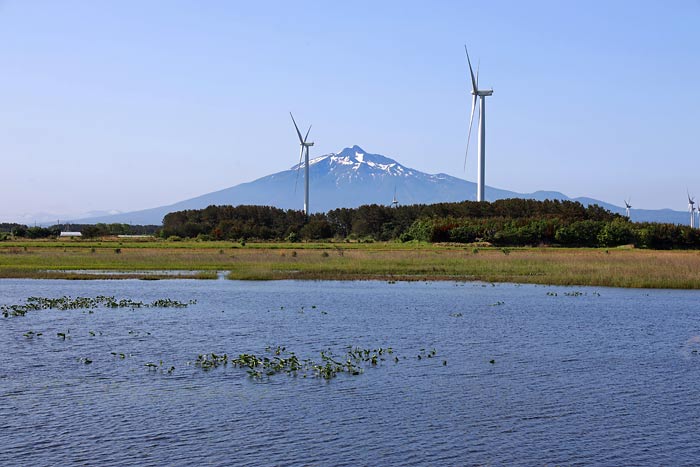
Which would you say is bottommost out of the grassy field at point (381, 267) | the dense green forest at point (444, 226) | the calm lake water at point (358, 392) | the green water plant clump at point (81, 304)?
the calm lake water at point (358, 392)

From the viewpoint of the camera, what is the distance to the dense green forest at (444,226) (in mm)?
106875

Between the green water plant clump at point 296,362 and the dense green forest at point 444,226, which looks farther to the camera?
the dense green forest at point 444,226

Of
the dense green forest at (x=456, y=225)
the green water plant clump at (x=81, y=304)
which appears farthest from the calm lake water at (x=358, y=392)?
the dense green forest at (x=456, y=225)

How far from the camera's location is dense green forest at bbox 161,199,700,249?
106787mm

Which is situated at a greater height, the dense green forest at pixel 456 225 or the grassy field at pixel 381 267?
the dense green forest at pixel 456 225

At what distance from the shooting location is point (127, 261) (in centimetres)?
7044

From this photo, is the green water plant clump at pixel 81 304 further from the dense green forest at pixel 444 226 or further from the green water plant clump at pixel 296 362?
the dense green forest at pixel 444 226

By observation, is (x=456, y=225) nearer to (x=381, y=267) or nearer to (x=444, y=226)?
(x=444, y=226)

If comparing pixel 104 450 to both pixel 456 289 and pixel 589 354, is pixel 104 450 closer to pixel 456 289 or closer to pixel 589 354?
pixel 589 354

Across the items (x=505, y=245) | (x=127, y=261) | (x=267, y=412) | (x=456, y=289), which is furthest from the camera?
(x=505, y=245)

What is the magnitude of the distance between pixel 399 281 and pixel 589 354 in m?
30.1

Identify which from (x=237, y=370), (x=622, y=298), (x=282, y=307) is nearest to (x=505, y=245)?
(x=622, y=298)

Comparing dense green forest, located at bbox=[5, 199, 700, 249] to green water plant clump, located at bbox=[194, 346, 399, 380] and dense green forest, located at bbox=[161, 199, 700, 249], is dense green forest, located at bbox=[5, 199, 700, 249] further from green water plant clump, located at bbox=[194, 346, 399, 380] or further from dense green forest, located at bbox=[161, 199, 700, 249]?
green water plant clump, located at bbox=[194, 346, 399, 380]

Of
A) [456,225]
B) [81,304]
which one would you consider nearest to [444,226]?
[456,225]
